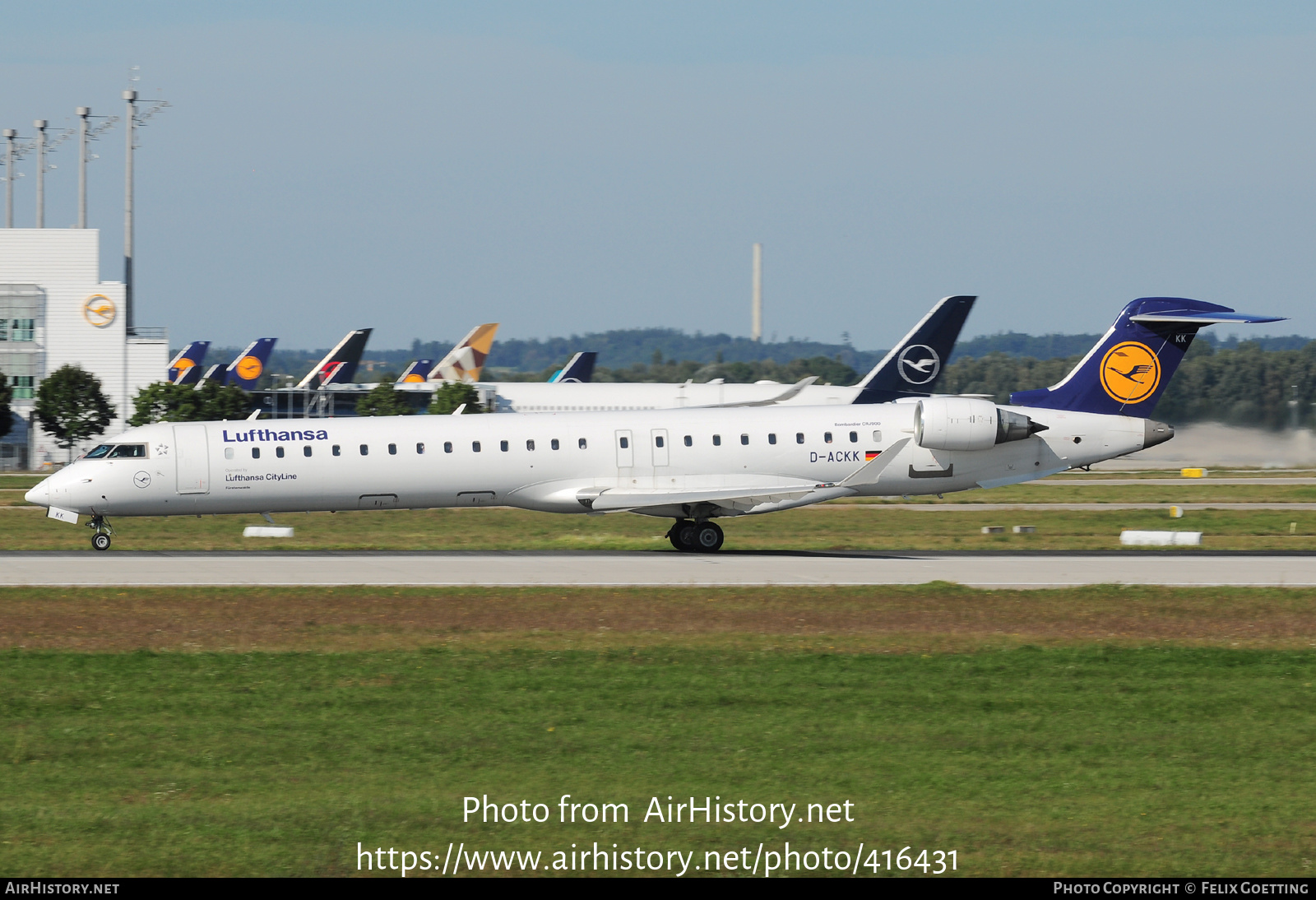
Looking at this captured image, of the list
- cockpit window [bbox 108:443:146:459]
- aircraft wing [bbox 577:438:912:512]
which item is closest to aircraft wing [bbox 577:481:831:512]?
aircraft wing [bbox 577:438:912:512]

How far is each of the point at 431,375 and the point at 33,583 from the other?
4630 inches

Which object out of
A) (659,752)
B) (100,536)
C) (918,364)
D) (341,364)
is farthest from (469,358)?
(659,752)

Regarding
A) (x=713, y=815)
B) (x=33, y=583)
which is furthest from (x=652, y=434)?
(x=713, y=815)

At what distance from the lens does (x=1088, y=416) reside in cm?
3344

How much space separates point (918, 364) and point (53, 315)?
69.6 meters

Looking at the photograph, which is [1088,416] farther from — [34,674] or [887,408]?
[34,674]

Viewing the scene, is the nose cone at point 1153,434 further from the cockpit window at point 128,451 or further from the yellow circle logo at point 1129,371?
the cockpit window at point 128,451

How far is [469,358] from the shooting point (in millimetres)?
132875

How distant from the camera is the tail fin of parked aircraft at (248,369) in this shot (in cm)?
12006

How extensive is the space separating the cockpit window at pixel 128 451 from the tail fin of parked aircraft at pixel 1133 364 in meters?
19.9

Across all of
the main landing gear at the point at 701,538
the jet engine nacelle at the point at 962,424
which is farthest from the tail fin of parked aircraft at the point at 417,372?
the jet engine nacelle at the point at 962,424

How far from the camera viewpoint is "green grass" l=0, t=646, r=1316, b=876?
1055cm

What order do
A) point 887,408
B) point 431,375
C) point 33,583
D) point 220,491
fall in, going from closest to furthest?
point 33,583
point 220,491
point 887,408
point 431,375

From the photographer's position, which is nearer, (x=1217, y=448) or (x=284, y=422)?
(x=284, y=422)
